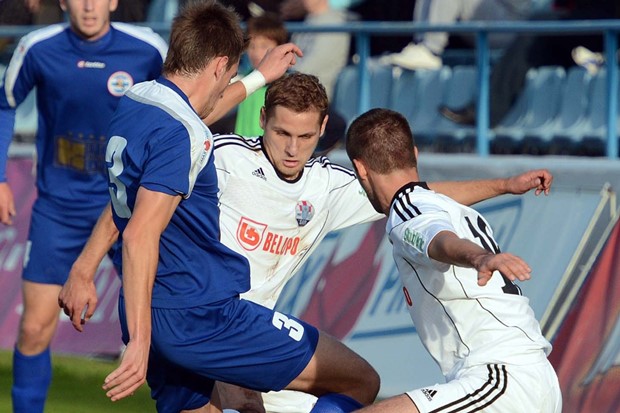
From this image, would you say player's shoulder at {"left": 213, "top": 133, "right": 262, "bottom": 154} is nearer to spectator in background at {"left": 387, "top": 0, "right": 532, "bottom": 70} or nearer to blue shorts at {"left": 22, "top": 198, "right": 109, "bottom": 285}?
blue shorts at {"left": 22, "top": 198, "right": 109, "bottom": 285}

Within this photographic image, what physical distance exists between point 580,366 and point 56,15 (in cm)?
661

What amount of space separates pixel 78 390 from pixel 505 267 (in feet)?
16.0

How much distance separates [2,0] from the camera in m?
12.4

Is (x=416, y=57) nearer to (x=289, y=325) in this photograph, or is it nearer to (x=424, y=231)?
(x=289, y=325)

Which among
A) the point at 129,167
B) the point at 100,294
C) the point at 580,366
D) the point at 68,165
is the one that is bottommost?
the point at 100,294

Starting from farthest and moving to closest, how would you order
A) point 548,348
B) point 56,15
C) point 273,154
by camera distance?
point 56,15 → point 273,154 → point 548,348

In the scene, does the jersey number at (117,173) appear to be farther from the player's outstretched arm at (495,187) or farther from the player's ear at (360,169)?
the player's outstretched arm at (495,187)

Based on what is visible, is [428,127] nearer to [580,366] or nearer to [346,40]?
[346,40]

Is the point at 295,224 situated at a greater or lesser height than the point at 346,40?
lesser

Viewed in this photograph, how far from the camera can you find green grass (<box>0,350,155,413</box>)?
313 inches

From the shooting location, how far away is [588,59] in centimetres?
940

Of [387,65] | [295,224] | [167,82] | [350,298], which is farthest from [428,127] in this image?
[167,82]

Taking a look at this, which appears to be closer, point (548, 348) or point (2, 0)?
point (548, 348)

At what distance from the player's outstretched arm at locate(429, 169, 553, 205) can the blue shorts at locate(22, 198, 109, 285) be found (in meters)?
2.39
